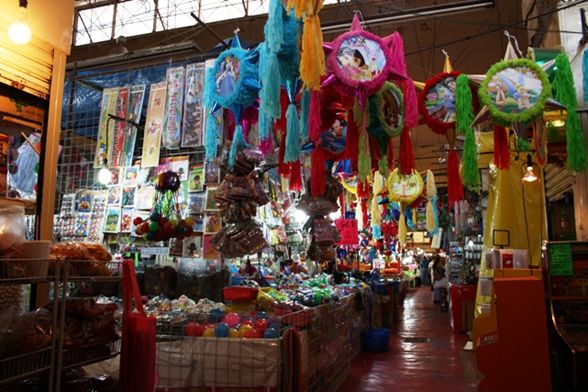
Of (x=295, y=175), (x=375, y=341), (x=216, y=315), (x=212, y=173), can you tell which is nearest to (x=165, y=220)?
(x=216, y=315)

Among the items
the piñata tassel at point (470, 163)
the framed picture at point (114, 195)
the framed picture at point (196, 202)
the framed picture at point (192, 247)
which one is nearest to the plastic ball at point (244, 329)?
the framed picture at point (192, 247)

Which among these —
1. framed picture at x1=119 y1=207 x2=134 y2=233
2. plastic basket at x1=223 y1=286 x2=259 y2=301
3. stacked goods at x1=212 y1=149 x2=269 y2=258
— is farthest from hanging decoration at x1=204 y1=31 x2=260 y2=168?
framed picture at x1=119 y1=207 x2=134 y2=233

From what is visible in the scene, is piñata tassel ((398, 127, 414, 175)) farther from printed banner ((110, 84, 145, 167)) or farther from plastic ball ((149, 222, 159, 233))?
printed banner ((110, 84, 145, 167))

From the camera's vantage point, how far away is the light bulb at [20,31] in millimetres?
2453

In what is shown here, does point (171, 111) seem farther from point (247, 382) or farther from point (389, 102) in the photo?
point (247, 382)

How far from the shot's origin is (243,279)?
18.1 ft

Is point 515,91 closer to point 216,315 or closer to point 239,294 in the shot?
point 239,294

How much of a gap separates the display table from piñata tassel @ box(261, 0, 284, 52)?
7.92 m

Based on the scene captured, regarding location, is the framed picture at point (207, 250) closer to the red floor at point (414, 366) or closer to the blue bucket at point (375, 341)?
the red floor at point (414, 366)

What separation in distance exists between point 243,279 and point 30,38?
11.6 ft

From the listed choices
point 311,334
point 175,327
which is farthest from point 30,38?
point 311,334

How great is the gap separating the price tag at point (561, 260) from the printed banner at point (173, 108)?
487 cm

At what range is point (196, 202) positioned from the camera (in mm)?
6812

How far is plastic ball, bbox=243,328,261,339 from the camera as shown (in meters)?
3.77
